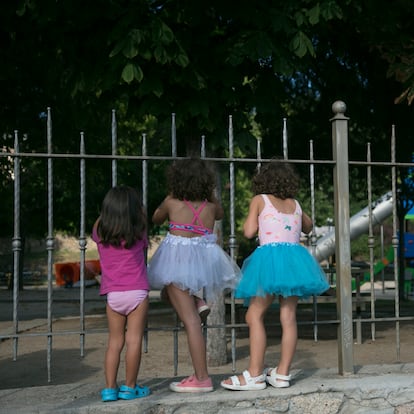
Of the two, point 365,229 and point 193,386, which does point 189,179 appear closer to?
point 193,386

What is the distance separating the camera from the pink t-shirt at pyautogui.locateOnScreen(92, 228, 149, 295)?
13.6ft

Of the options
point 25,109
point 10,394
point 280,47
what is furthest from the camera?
point 25,109

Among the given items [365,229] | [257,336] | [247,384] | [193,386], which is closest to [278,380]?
[247,384]

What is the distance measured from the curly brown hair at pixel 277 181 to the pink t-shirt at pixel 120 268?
3.13 feet

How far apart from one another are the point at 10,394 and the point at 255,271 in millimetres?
1684

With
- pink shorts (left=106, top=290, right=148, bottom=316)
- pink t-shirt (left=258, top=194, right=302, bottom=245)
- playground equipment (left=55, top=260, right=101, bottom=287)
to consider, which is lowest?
playground equipment (left=55, top=260, right=101, bottom=287)

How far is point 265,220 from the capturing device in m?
4.54

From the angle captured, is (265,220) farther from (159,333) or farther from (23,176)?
(23,176)

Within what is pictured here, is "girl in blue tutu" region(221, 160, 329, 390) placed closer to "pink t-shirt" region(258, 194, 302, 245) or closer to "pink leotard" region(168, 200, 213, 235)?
"pink t-shirt" region(258, 194, 302, 245)

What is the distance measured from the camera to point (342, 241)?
502cm

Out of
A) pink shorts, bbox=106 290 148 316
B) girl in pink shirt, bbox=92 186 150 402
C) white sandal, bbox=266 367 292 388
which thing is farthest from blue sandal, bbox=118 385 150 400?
white sandal, bbox=266 367 292 388

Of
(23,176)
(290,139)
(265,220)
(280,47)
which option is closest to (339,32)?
(280,47)

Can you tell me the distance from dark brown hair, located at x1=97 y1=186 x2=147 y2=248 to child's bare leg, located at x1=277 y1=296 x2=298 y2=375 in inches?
42.7

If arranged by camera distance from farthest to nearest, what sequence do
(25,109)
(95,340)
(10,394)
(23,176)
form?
1. (23,176)
2. (25,109)
3. (95,340)
4. (10,394)
